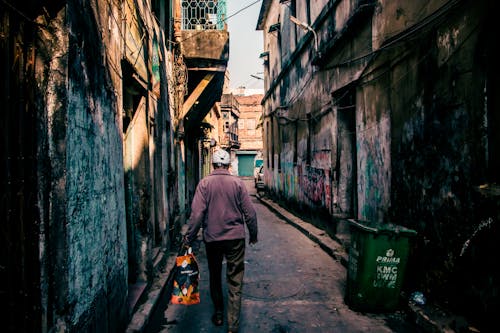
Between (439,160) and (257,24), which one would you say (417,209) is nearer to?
(439,160)

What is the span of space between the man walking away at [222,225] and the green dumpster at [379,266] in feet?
4.43

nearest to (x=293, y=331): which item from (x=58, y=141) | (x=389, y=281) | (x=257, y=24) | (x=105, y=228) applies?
(x=389, y=281)

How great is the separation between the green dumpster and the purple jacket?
53.4 inches

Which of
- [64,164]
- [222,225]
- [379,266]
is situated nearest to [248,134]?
[379,266]

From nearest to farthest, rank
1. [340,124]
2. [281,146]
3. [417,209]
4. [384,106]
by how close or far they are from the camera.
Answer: [417,209] < [384,106] < [340,124] < [281,146]

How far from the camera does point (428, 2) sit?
485 cm

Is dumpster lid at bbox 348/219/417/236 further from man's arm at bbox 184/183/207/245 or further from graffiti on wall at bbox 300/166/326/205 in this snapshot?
graffiti on wall at bbox 300/166/326/205

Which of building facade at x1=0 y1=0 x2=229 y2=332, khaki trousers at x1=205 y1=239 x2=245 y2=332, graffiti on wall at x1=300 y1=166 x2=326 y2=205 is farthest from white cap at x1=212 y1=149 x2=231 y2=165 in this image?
graffiti on wall at x1=300 y1=166 x2=326 y2=205

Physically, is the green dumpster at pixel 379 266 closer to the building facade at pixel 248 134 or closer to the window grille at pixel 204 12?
the window grille at pixel 204 12

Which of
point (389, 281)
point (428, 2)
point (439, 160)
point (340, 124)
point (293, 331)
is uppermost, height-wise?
point (428, 2)

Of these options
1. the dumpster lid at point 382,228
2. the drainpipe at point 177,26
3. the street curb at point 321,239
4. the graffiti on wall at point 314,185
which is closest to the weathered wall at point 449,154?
the dumpster lid at point 382,228

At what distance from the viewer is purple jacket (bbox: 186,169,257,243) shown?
439 cm

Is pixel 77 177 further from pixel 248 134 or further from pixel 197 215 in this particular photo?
pixel 248 134

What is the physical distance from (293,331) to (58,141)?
3.23 m
